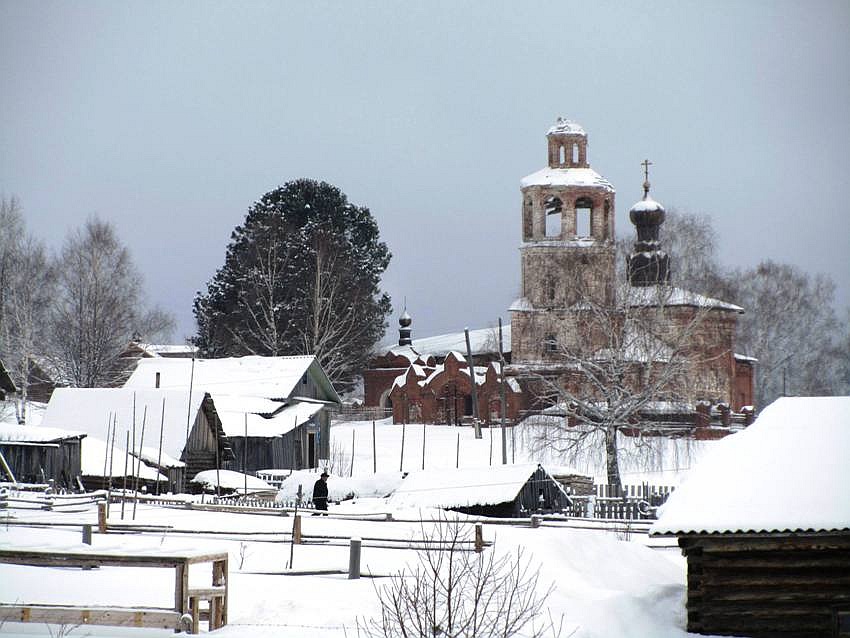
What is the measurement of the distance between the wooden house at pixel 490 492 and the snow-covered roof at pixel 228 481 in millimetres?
8219

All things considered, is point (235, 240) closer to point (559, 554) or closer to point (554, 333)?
point (554, 333)

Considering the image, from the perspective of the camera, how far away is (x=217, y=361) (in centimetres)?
5219

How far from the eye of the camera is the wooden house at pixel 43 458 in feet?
106

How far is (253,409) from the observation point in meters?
45.3

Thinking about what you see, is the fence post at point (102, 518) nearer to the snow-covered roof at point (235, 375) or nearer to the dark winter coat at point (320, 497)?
the dark winter coat at point (320, 497)

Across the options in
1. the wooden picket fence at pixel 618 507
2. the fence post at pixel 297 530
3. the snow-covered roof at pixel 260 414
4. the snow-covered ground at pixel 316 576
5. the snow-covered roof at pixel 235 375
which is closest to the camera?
the snow-covered ground at pixel 316 576

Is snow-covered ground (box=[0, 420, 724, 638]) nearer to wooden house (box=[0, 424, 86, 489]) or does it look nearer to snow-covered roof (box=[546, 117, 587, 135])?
wooden house (box=[0, 424, 86, 489])

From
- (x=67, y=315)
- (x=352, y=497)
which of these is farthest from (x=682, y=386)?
(x=67, y=315)

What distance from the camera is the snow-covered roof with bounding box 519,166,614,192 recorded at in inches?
2537

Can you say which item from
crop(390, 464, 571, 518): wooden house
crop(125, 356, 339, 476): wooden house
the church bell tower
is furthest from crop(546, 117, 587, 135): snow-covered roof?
crop(390, 464, 571, 518): wooden house

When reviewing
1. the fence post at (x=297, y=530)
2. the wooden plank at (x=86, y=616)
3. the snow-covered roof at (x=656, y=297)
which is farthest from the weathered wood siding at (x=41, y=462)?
the wooden plank at (x=86, y=616)

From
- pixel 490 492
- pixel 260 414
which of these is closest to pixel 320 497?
pixel 490 492

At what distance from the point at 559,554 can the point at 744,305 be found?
4544cm

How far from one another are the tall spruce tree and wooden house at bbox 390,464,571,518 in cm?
3199
